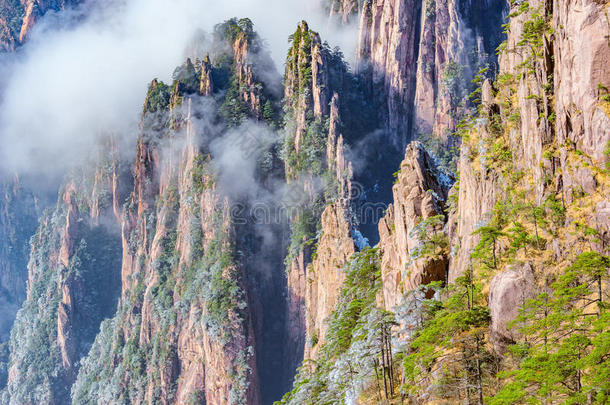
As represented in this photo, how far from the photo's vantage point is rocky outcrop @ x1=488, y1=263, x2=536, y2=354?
82.9 feet

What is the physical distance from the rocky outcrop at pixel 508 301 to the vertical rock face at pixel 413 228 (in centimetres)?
849

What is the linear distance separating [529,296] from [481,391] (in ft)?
15.3

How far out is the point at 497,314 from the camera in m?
25.8

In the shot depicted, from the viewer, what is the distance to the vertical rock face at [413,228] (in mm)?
34812

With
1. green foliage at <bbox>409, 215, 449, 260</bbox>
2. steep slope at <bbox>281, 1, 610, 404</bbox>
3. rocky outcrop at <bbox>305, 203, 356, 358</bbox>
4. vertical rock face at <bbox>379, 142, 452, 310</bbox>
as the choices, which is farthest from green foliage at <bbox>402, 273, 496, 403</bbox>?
rocky outcrop at <bbox>305, 203, 356, 358</bbox>

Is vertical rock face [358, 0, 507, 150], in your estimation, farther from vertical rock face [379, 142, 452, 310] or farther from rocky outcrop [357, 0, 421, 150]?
vertical rock face [379, 142, 452, 310]

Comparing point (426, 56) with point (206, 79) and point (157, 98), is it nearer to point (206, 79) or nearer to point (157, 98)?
point (206, 79)

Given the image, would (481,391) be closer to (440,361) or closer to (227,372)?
(440,361)

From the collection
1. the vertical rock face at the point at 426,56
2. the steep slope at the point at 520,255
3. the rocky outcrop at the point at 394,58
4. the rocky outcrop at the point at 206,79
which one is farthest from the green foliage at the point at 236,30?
the steep slope at the point at 520,255

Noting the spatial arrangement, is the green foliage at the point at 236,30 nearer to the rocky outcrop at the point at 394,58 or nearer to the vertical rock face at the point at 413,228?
the rocky outcrop at the point at 394,58

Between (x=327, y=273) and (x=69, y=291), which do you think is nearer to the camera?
(x=327, y=273)

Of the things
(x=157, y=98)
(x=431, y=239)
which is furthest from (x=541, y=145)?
(x=157, y=98)

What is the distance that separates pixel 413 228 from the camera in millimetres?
37219

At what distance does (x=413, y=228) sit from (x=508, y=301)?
39.8ft
